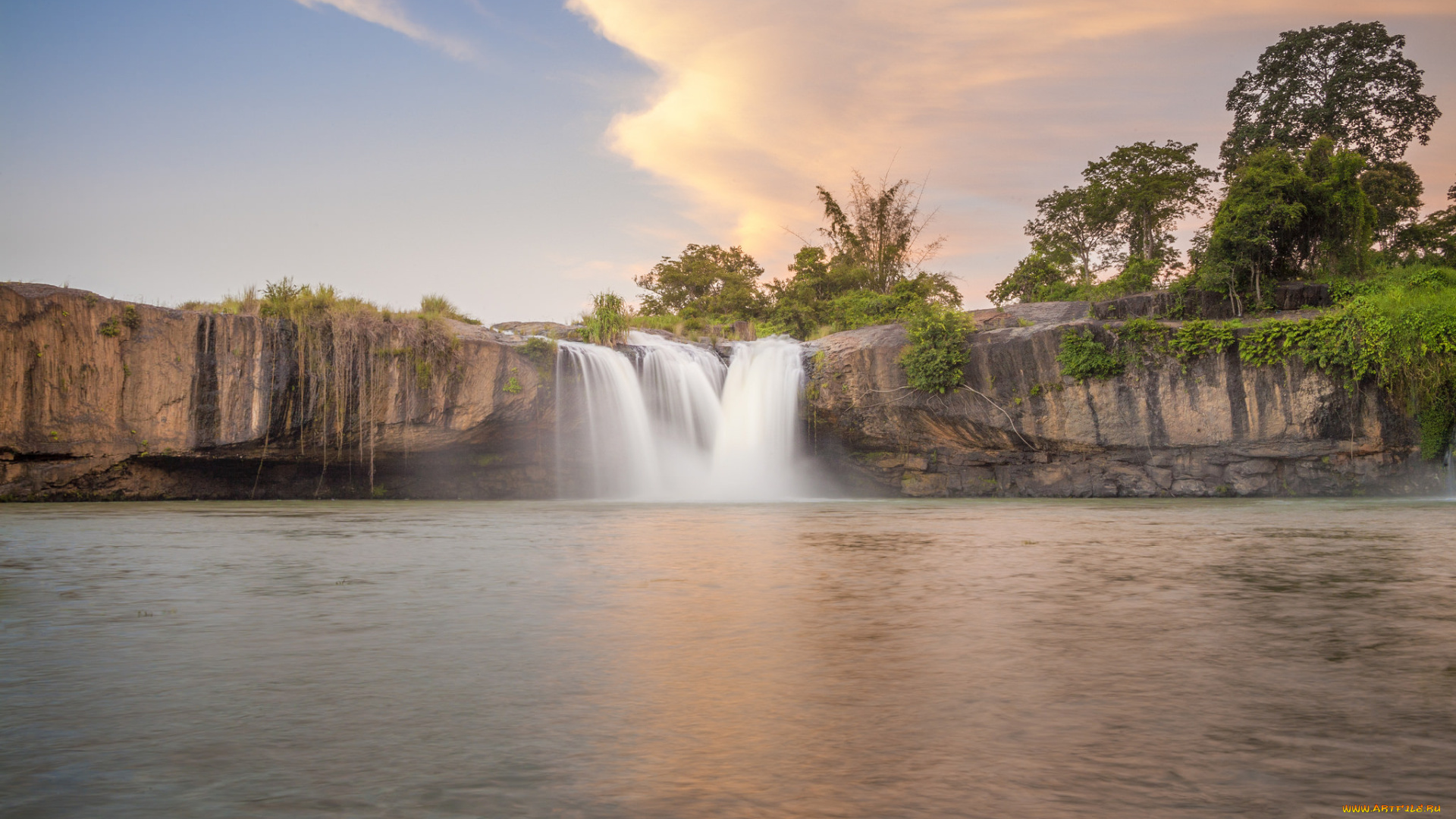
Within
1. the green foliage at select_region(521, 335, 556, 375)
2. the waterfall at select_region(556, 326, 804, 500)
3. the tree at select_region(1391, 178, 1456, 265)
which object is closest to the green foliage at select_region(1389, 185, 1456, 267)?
the tree at select_region(1391, 178, 1456, 265)

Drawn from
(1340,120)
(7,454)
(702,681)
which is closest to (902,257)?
(1340,120)

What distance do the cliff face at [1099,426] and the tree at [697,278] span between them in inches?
756

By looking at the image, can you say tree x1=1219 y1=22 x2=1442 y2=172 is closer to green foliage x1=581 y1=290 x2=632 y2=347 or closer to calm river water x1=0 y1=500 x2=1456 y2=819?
green foliage x1=581 y1=290 x2=632 y2=347

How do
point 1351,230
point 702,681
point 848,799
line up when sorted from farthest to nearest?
point 1351,230
point 702,681
point 848,799

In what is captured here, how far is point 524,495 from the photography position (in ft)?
75.7

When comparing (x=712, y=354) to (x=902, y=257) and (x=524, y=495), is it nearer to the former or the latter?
(x=524, y=495)

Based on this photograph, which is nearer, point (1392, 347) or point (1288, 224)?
point (1392, 347)

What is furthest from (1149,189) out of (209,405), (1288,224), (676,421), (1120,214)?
(209,405)

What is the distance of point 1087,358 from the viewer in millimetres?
20812

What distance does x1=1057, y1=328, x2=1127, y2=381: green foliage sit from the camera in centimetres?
2080

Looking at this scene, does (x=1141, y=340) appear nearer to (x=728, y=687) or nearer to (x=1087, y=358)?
(x=1087, y=358)

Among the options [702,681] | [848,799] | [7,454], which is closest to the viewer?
[848,799]

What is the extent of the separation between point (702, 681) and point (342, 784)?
132cm

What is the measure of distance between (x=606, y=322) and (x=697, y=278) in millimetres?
22658
